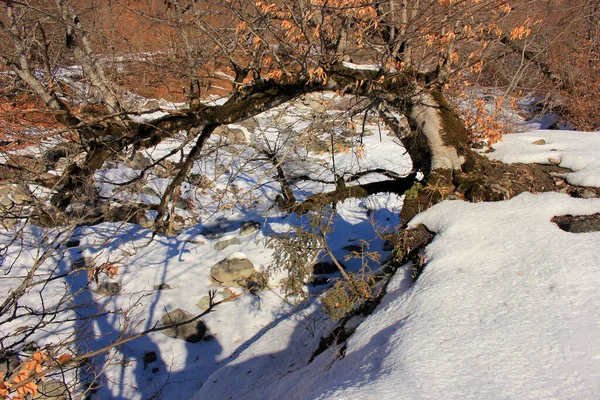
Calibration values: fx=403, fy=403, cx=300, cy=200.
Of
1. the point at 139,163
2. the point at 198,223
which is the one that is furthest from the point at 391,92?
the point at 139,163

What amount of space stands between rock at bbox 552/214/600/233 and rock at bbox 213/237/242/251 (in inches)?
233

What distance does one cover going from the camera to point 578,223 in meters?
3.33

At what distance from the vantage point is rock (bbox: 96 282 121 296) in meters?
6.78

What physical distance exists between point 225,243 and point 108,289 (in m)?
2.29

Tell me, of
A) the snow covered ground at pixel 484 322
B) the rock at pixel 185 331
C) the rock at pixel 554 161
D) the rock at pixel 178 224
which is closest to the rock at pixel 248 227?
the rock at pixel 178 224

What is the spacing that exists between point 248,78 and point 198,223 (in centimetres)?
532

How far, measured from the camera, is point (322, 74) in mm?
4270

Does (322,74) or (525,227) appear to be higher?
(322,74)

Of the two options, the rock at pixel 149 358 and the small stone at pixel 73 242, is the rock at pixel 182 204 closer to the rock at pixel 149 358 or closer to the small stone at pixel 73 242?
the small stone at pixel 73 242

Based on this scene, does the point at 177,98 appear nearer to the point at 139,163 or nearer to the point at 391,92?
the point at 139,163

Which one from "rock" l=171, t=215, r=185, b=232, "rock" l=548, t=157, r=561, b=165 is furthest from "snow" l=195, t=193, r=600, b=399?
"rock" l=171, t=215, r=185, b=232

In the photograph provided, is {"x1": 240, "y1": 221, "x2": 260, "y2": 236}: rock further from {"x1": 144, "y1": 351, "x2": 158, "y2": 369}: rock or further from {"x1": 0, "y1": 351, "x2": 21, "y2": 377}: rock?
{"x1": 0, "y1": 351, "x2": 21, "y2": 377}: rock

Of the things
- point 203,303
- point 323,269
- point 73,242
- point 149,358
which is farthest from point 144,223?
point 323,269

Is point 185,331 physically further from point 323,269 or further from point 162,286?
point 323,269
